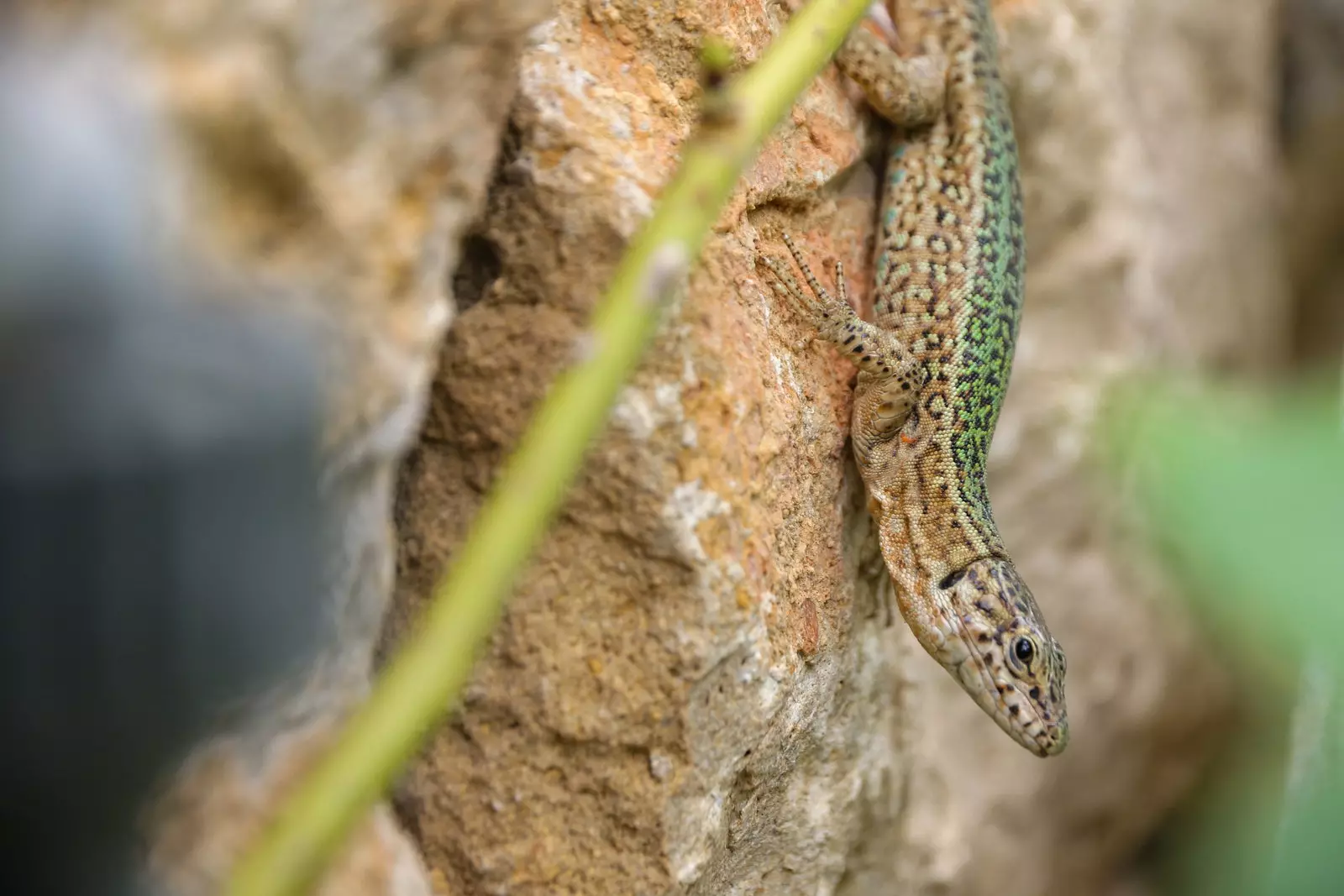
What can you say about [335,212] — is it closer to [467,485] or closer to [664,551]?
[467,485]

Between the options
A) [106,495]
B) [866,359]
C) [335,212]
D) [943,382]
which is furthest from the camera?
[943,382]

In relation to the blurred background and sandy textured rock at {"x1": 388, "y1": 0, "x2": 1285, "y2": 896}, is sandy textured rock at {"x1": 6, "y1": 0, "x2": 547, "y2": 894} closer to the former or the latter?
the blurred background

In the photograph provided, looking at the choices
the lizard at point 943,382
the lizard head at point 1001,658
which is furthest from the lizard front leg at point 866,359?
the lizard head at point 1001,658

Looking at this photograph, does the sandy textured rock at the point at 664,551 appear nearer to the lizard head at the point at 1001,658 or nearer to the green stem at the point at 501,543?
the lizard head at the point at 1001,658

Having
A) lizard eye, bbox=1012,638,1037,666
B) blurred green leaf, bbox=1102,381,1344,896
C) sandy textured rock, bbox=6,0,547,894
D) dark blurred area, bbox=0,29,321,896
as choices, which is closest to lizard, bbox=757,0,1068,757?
lizard eye, bbox=1012,638,1037,666

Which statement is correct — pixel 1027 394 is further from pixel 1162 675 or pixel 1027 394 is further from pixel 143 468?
pixel 143 468

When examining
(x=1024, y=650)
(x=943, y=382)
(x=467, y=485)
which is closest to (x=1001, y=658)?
(x=1024, y=650)
